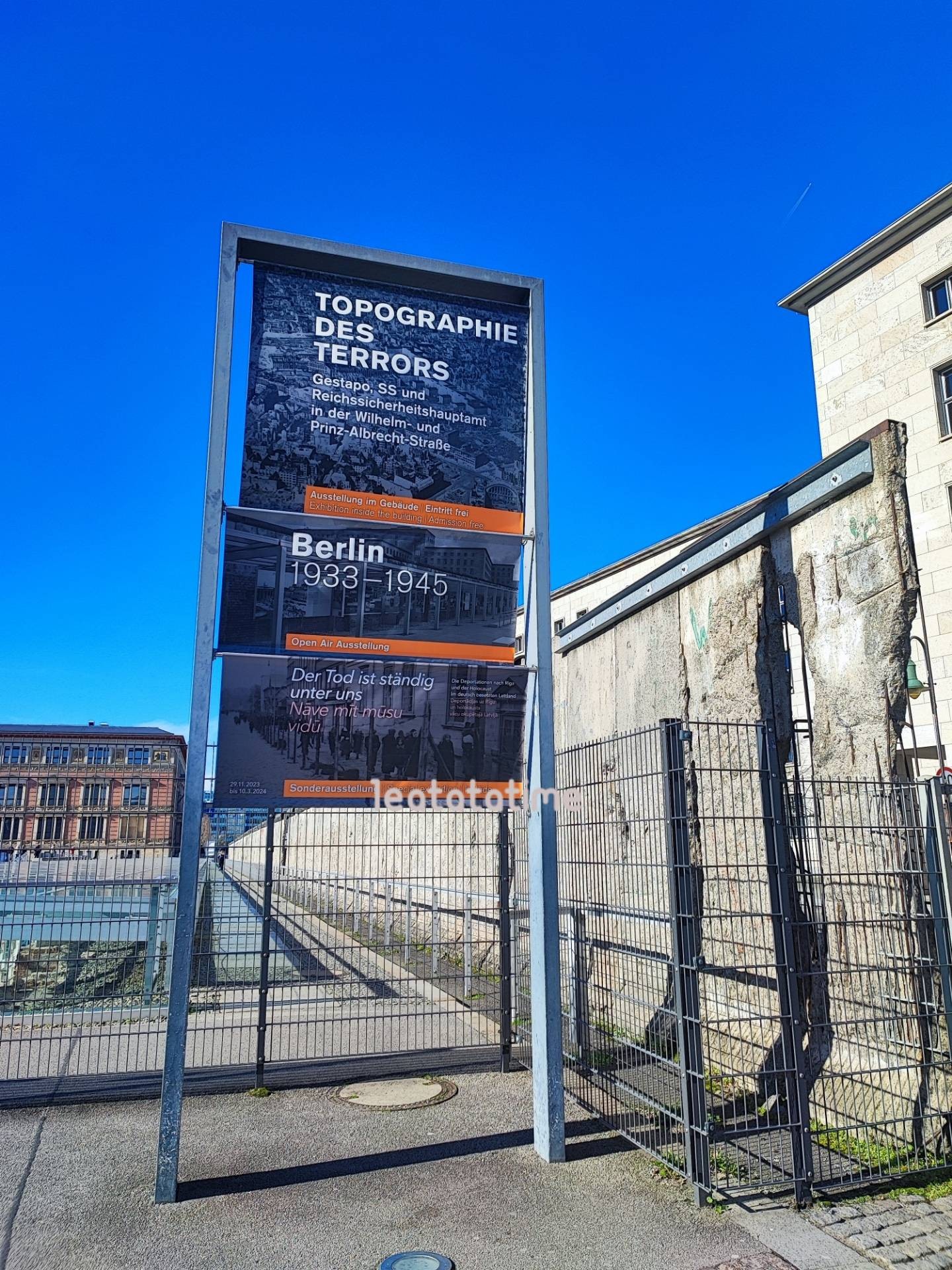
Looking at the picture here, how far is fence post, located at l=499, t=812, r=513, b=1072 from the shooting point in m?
7.39

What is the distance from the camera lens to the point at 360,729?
575cm

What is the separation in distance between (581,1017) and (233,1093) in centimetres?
284

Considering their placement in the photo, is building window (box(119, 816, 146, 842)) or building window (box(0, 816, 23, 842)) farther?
building window (box(119, 816, 146, 842))

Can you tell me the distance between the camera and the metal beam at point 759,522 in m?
5.98

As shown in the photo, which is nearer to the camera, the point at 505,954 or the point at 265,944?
the point at 265,944

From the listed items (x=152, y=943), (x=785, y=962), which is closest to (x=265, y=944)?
(x=152, y=943)

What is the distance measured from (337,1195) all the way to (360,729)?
2.69 m

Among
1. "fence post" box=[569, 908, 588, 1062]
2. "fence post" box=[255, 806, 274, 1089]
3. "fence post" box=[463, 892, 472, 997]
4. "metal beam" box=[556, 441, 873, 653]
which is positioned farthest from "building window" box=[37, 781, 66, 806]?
"metal beam" box=[556, 441, 873, 653]

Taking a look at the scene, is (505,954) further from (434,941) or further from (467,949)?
(467,949)

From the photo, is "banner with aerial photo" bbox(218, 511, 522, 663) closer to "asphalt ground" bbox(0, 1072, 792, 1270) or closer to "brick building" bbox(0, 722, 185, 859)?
"brick building" bbox(0, 722, 185, 859)

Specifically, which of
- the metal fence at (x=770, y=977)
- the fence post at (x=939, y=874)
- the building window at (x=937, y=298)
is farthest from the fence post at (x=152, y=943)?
the building window at (x=937, y=298)

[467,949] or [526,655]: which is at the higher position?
[526,655]

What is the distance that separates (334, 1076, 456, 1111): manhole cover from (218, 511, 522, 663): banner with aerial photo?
340cm

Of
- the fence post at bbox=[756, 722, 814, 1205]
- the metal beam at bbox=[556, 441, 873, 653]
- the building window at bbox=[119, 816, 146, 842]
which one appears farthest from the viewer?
the building window at bbox=[119, 816, 146, 842]
